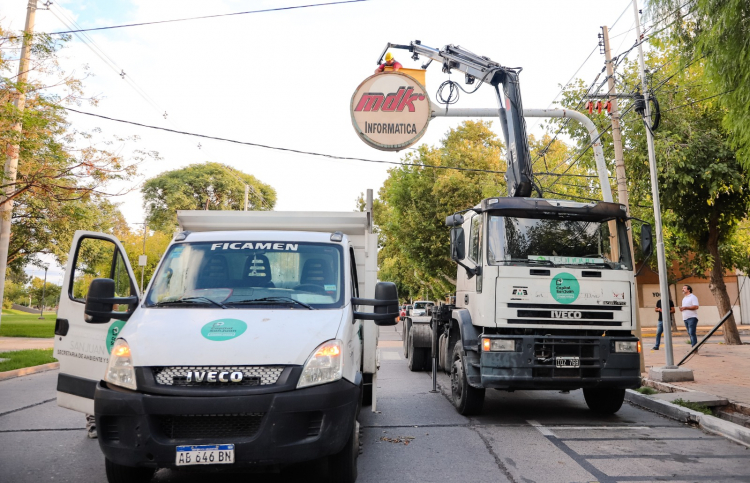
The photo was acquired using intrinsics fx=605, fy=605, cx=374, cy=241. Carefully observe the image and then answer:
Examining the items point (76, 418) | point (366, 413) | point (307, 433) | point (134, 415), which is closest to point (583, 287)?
point (366, 413)

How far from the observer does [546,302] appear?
24.8ft

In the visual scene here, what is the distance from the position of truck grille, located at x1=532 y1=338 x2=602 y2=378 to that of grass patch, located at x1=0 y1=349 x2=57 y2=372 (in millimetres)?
10894

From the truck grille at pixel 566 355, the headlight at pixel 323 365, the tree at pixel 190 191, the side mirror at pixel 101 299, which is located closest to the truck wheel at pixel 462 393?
the truck grille at pixel 566 355

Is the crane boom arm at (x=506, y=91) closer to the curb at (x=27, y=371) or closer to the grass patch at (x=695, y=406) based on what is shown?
the grass patch at (x=695, y=406)

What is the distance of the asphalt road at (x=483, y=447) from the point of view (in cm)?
527

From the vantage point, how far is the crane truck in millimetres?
7438

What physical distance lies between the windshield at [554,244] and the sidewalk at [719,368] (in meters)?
2.83

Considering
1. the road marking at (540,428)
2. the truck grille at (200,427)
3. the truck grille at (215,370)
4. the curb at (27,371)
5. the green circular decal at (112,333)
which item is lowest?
the curb at (27,371)

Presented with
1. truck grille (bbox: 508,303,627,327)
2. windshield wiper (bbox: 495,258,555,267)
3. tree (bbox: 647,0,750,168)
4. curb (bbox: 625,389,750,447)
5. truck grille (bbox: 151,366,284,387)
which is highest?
tree (bbox: 647,0,750,168)

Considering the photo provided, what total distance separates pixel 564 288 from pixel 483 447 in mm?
2382

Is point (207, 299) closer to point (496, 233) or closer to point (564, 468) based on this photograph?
point (564, 468)

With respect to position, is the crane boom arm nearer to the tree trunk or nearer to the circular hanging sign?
the circular hanging sign

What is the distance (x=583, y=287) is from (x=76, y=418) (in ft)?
22.2

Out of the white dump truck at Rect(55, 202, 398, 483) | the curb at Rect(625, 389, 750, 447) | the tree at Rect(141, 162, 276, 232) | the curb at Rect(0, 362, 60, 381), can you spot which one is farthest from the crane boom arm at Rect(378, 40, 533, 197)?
the tree at Rect(141, 162, 276, 232)
